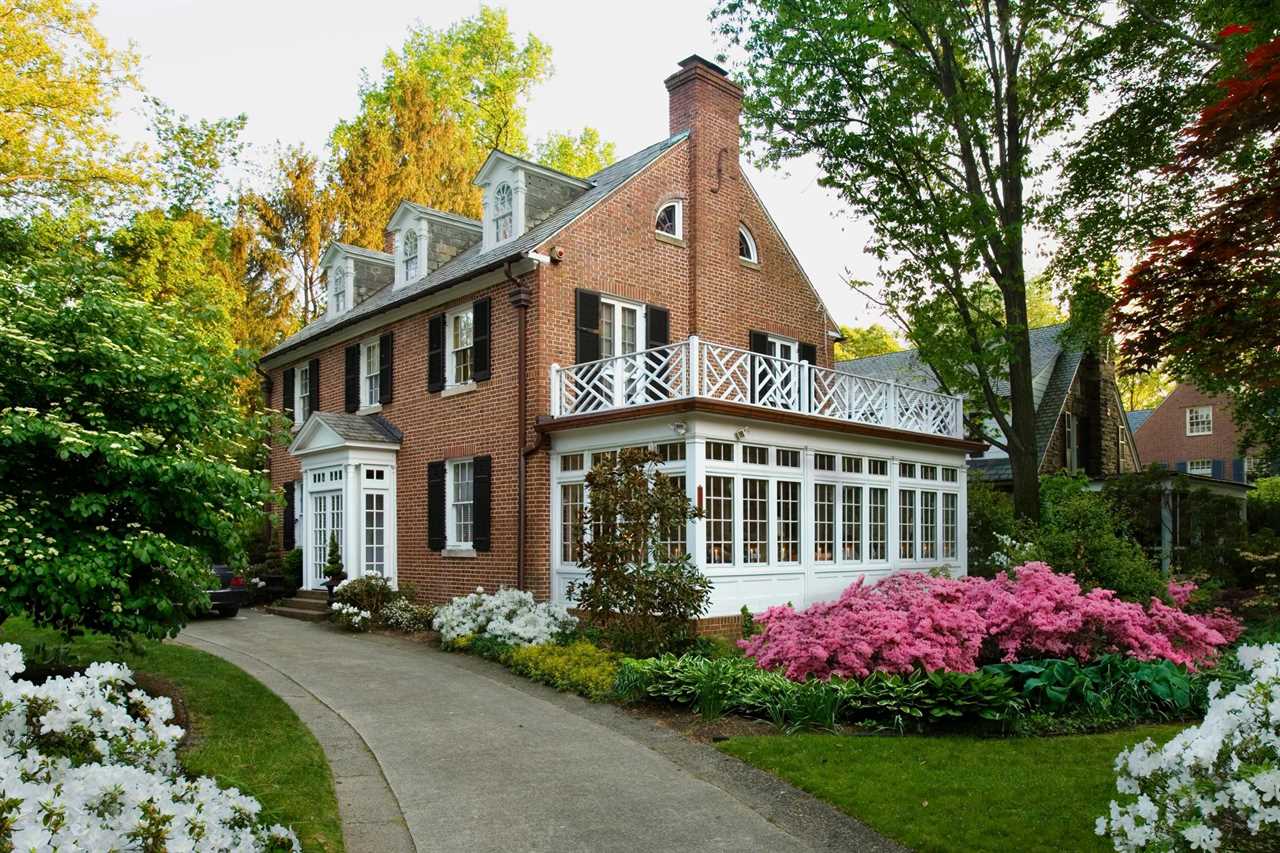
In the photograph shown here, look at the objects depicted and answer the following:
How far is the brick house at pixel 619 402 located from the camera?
13.7 metres

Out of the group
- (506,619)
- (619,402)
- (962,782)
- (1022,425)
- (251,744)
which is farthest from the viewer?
(1022,425)

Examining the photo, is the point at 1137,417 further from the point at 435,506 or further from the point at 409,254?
the point at 435,506

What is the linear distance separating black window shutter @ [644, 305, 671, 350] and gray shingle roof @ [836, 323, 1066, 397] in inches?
438

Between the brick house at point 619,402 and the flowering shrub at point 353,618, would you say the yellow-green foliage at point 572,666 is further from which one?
the flowering shrub at point 353,618

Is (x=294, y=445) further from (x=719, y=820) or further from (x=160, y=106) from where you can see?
(x=719, y=820)

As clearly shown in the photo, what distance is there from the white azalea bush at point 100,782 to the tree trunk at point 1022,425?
16310 mm

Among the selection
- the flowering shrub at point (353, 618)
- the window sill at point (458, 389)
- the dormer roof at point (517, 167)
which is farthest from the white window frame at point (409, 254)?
the flowering shrub at point (353, 618)

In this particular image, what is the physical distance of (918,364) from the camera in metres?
27.1

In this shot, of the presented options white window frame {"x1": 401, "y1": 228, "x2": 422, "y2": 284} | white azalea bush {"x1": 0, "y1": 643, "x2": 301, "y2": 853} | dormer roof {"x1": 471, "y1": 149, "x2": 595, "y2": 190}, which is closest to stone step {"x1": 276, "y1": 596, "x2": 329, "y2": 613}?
white window frame {"x1": 401, "y1": 228, "x2": 422, "y2": 284}

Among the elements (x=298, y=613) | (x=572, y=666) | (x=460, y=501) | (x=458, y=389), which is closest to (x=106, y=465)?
(x=572, y=666)

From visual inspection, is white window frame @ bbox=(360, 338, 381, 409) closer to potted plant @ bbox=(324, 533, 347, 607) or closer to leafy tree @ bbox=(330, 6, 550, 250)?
potted plant @ bbox=(324, 533, 347, 607)

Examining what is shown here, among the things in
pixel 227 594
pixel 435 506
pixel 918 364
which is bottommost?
pixel 227 594

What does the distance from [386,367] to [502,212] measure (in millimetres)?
3921

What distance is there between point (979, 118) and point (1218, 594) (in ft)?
33.1
